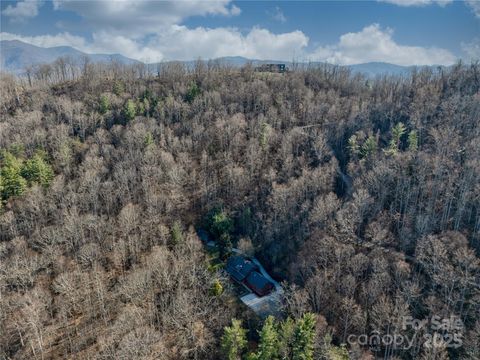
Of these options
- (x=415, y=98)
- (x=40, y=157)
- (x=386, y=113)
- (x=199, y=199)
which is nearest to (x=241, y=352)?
(x=199, y=199)

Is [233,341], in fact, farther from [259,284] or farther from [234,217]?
[234,217]

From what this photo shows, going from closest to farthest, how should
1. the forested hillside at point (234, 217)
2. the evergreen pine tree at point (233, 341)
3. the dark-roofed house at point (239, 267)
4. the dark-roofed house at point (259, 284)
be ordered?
the evergreen pine tree at point (233, 341), the forested hillside at point (234, 217), the dark-roofed house at point (259, 284), the dark-roofed house at point (239, 267)

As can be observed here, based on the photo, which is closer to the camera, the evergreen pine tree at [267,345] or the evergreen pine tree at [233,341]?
the evergreen pine tree at [267,345]

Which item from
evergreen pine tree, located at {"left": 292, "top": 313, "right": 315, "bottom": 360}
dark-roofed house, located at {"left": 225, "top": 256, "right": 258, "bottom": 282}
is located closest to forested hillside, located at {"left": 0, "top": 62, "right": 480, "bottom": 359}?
evergreen pine tree, located at {"left": 292, "top": 313, "right": 315, "bottom": 360}

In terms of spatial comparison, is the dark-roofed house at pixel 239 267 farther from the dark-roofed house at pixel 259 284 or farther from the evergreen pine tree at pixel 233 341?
the evergreen pine tree at pixel 233 341

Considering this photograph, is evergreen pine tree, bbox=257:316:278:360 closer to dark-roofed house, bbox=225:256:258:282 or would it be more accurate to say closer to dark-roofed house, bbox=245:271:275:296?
dark-roofed house, bbox=245:271:275:296

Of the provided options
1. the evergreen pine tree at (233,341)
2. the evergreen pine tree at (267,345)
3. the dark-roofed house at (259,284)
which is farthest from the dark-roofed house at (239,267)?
the evergreen pine tree at (267,345)

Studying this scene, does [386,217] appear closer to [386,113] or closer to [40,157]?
[386,113]

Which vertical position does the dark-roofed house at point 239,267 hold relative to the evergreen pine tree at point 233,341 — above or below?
below
